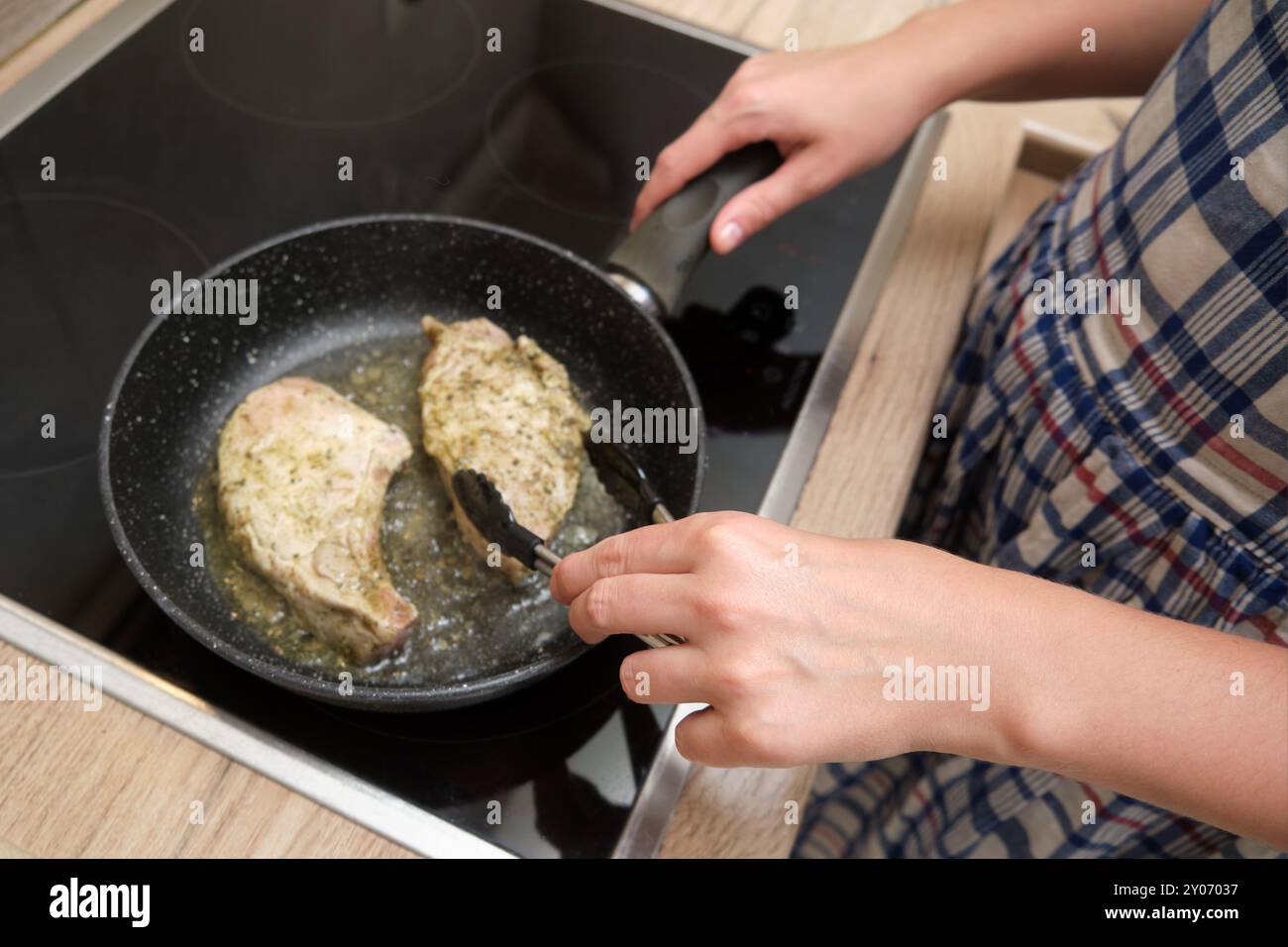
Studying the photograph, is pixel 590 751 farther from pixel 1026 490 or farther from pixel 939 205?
pixel 939 205

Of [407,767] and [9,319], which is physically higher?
[9,319]

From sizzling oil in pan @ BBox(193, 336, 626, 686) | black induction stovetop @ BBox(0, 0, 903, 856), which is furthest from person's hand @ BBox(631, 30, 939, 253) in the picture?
sizzling oil in pan @ BBox(193, 336, 626, 686)

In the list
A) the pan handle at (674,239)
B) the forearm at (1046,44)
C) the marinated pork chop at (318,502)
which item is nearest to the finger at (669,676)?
the marinated pork chop at (318,502)

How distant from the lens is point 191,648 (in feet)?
2.54

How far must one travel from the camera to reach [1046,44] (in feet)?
3.18

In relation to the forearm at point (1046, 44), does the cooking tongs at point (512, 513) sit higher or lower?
lower

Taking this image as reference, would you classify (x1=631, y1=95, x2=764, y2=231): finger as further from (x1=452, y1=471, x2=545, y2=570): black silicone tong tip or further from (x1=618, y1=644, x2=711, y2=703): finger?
(x1=618, y1=644, x2=711, y2=703): finger

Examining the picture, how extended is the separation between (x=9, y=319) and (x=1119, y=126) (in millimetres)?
1335

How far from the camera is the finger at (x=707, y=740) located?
0.61 metres

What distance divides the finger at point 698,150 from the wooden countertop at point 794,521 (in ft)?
0.83

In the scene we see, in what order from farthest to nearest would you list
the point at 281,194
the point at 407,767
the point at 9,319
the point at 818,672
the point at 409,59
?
the point at 409,59
the point at 281,194
the point at 9,319
the point at 407,767
the point at 818,672

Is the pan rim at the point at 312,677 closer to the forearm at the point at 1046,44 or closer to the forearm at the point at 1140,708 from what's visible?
the forearm at the point at 1140,708

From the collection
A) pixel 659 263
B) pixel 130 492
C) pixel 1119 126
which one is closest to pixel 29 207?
pixel 130 492

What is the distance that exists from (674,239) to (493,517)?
1.13 feet
